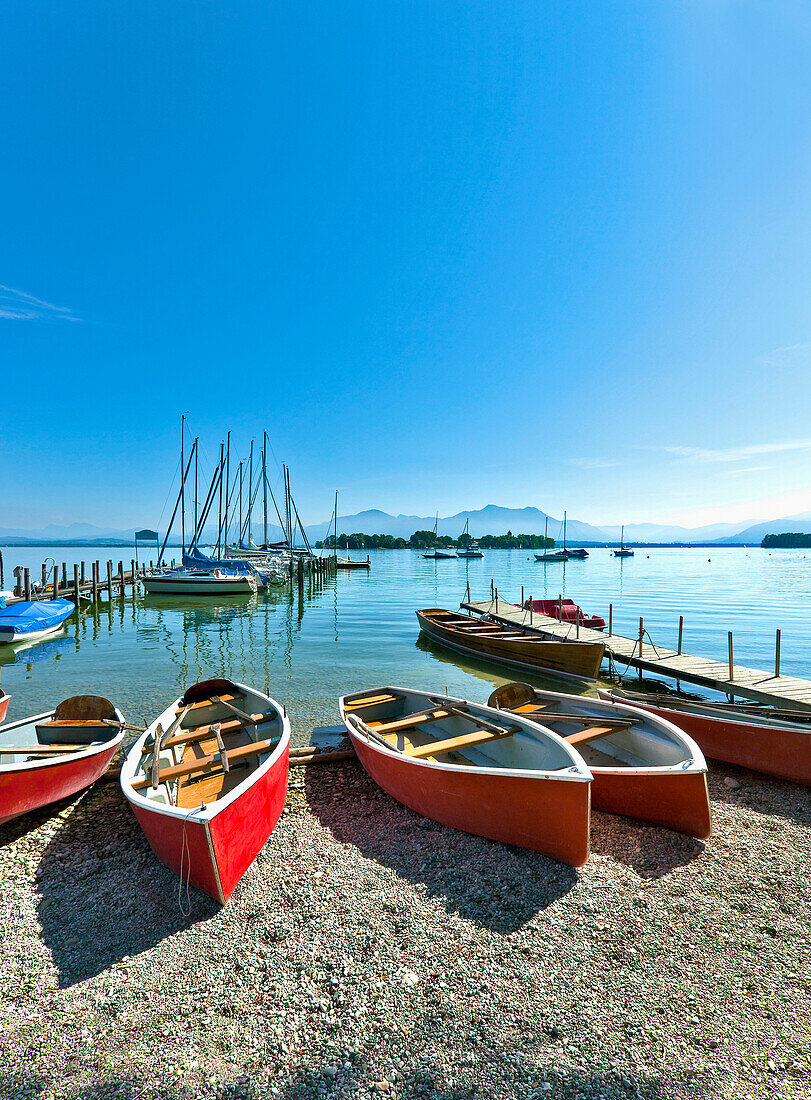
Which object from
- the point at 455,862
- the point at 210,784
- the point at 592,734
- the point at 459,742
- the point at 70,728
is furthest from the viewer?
the point at 70,728

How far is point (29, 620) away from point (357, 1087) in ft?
82.3

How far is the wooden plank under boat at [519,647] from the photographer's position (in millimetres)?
15625

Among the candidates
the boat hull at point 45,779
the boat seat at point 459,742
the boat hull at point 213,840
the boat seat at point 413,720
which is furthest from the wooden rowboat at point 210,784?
the boat seat at point 459,742

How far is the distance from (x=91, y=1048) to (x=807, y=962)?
18.7ft

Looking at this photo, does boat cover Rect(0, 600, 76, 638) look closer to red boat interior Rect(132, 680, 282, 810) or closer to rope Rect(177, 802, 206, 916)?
red boat interior Rect(132, 680, 282, 810)

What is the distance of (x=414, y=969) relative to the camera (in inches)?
159

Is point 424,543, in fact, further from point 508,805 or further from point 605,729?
point 508,805

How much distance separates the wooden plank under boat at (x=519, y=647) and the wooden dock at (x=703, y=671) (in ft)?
3.45

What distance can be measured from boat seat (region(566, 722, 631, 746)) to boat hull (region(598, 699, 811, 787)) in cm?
191

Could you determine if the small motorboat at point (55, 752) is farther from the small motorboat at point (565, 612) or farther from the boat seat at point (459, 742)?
the small motorboat at point (565, 612)

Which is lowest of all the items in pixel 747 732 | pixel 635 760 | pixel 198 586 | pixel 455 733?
pixel 198 586

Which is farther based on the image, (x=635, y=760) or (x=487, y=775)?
(x=635, y=760)

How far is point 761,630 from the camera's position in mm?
26000

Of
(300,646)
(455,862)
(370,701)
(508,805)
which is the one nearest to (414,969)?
(455,862)
